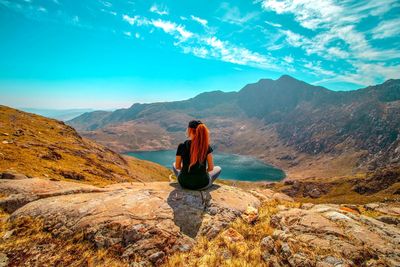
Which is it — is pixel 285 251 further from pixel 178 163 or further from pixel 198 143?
pixel 178 163

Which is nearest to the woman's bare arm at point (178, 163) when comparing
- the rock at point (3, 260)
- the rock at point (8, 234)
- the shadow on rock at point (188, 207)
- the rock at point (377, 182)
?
the shadow on rock at point (188, 207)

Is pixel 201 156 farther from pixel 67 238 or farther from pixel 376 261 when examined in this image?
pixel 376 261

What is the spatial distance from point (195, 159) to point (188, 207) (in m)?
2.48

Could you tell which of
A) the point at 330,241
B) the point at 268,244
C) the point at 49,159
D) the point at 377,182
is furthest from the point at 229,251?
the point at 377,182

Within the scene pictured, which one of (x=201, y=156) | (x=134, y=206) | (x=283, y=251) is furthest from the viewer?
(x=201, y=156)

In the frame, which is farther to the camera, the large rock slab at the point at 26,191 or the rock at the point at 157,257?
the large rock slab at the point at 26,191

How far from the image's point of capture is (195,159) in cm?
1262

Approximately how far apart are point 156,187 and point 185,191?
6.70 feet

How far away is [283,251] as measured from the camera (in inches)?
352

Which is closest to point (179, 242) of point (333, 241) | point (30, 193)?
point (333, 241)

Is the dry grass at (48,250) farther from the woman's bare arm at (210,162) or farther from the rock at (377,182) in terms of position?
the rock at (377,182)

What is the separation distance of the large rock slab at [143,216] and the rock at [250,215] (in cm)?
34

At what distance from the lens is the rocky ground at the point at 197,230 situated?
8.60 meters

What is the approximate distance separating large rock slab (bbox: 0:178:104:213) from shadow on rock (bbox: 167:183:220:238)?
19.4ft
